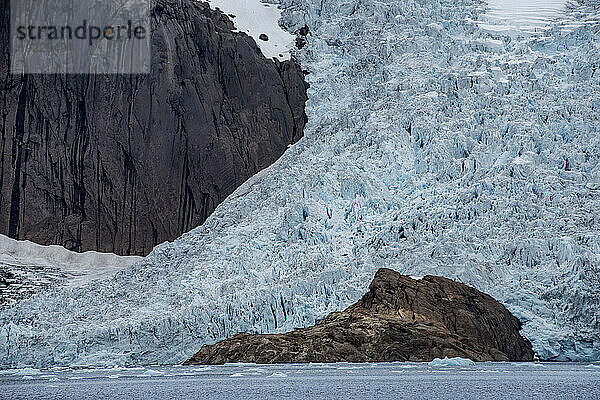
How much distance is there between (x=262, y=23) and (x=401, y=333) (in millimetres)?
18917

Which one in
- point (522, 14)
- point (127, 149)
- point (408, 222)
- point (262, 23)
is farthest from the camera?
point (262, 23)

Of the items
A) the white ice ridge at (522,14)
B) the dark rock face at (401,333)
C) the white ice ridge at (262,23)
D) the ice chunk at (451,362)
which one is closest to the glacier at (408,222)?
the dark rock face at (401,333)

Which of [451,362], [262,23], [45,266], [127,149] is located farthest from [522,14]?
[45,266]

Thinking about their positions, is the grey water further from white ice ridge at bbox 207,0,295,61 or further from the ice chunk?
white ice ridge at bbox 207,0,295,61

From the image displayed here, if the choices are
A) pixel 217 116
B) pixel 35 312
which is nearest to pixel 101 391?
pixel 35 312

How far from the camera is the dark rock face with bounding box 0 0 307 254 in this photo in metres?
27.0

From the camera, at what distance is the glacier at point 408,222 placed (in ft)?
61.0

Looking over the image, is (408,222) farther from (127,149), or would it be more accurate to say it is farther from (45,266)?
(45,266)

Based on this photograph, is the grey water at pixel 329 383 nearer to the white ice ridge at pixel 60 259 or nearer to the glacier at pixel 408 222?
the glacier at pixel 408 222

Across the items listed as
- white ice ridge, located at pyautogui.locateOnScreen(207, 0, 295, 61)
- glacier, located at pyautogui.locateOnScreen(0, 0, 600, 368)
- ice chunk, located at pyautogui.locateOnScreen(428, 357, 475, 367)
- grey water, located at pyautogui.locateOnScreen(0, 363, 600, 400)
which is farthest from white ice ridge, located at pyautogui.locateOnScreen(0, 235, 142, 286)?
ice chunk, located at pyautogui.locateOnScreen(428, 357, 475, 367)

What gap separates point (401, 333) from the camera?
54.6 ft

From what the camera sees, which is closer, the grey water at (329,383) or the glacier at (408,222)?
the grey water at (329,383)

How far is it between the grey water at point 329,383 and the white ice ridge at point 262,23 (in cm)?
1774

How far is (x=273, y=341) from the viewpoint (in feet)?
54.9
